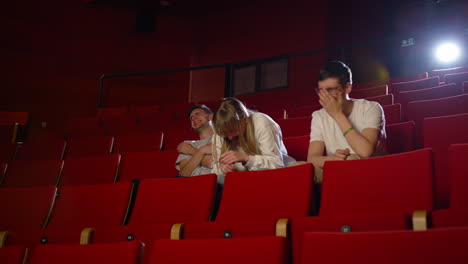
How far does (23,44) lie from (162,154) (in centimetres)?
120

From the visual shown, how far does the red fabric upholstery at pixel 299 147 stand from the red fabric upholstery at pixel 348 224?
0.28m

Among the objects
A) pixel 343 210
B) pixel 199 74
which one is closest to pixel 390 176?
pixel 343 210

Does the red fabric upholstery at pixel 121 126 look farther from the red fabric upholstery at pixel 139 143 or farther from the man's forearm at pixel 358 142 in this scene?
the man's forearm at pixel 358 142

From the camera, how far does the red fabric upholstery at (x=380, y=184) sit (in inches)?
16.3

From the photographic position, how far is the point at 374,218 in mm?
391

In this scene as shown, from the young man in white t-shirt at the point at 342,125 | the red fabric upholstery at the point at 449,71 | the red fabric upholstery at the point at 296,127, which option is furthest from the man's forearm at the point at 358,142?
the red fabric upholstery at the point at 449,71

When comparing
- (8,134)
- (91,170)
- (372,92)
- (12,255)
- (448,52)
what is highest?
(448,52)

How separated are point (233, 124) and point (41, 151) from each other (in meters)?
0.69

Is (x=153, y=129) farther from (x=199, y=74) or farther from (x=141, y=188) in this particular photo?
(x=199, y=74)

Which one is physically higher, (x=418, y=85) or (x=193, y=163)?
(x=418, y=85)

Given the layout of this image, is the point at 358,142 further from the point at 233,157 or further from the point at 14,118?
the point at 14,118

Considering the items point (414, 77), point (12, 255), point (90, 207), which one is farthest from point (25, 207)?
point (414, 77)

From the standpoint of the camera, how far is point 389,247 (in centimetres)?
30

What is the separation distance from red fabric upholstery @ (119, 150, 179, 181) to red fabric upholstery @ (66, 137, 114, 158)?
20 cm
